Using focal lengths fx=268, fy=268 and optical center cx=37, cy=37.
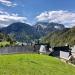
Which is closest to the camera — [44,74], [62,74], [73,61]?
[44,74]

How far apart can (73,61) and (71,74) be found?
39.1 ft

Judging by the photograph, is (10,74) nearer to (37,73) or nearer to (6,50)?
(37,73)

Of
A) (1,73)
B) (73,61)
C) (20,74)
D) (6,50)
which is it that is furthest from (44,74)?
(6,50)

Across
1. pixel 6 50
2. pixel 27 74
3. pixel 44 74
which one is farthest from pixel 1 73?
pixel 6 50

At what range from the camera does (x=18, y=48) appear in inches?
1884

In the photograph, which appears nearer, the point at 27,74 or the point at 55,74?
the point at 27,74

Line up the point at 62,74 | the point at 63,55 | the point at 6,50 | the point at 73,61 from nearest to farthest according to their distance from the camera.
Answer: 1. the point at 62,74
2. the point at 73,61
3. the point at 63,55
4. the point at 6,50

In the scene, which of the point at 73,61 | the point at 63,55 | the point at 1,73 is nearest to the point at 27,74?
the point at 1,73

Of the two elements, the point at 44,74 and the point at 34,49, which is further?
the point at 34,49

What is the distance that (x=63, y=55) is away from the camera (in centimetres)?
3731

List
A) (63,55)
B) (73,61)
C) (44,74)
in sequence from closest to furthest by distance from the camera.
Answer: (44,74)
(73,61)
(63,55)

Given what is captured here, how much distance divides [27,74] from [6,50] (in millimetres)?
30649

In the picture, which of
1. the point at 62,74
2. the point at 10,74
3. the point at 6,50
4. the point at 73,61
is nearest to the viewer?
the point at 10,74

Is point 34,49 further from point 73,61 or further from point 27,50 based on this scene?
point 73,61
